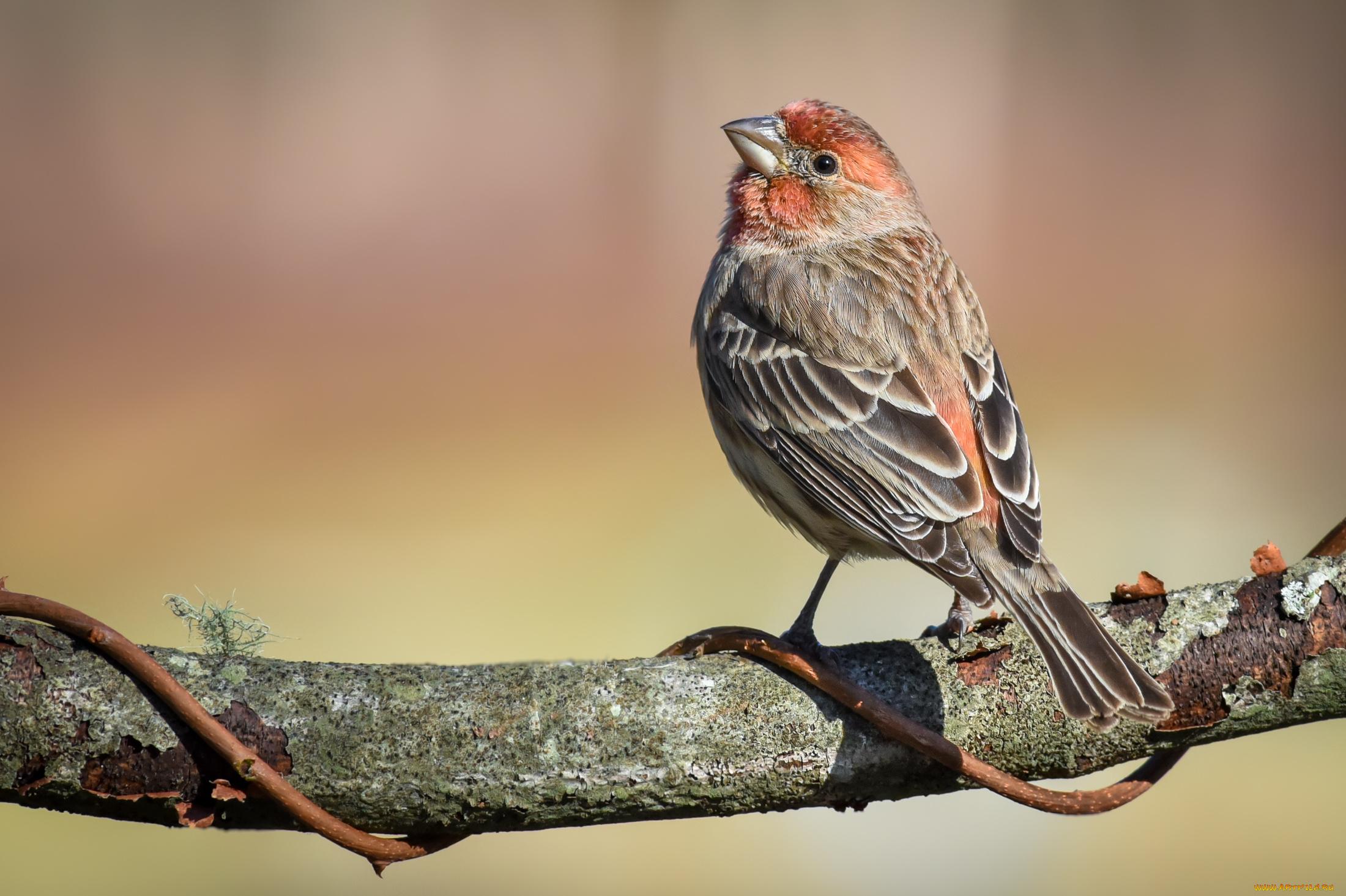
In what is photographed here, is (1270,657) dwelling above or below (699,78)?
below

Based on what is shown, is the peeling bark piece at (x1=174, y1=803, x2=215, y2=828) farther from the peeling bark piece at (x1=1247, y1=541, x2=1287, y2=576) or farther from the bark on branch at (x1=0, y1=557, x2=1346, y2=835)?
the peeling bark piece at (x1=1247, y1=541, x2=1287, y2=576)

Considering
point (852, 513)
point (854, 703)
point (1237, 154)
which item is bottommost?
point (854, 703)

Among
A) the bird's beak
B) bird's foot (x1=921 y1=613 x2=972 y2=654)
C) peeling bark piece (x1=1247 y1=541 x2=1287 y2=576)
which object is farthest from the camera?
the bird's beak

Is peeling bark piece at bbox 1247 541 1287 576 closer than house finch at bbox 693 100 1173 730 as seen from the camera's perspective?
Yes

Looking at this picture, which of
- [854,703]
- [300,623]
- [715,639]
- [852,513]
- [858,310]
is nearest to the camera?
[854,703]

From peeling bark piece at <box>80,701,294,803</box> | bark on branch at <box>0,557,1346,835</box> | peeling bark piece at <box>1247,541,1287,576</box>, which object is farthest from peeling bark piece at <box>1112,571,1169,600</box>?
peeling bark piece at <box>80,701,294,803</box>

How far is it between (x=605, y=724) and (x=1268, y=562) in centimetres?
112

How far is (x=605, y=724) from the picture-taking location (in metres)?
1.87

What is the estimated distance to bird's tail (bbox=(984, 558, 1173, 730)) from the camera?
183 cm

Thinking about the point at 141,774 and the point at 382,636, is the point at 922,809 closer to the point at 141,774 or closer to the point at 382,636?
the point at 382,636

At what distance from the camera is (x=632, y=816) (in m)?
1.91

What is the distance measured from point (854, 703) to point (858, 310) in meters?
1.52

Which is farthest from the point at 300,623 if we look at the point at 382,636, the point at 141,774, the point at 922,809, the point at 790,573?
the point at 141,774

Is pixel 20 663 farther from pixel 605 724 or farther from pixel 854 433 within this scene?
pixel 854 433
